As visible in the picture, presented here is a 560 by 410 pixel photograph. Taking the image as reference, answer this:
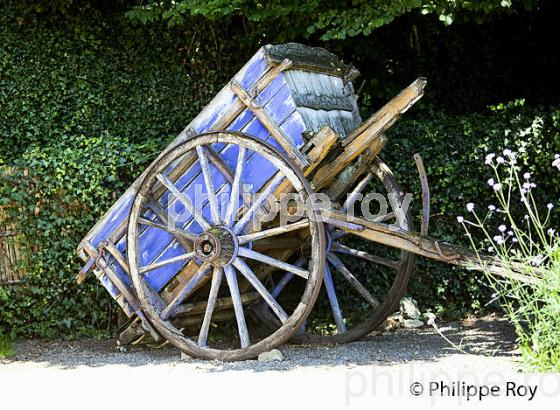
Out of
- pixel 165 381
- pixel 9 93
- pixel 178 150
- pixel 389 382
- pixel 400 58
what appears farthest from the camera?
pixel 400 58

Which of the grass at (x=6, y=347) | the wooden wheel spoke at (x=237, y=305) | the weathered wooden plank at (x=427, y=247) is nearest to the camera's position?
the weathered wooden plank at (x=427, y=247)

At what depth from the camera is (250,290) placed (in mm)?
6488

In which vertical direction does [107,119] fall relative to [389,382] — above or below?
above

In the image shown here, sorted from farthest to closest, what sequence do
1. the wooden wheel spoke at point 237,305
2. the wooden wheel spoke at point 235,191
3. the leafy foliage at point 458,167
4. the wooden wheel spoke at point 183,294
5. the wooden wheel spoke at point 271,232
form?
the leafy foliage at point 458,167 < the wooden wheel spoke at point 183,294 < the wooden wheel spoke at point 237,305 < the wooden wheel spoke at point 235,191 < the wooden wheel spoke at point 271,232

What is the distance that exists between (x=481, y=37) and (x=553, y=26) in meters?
0.87

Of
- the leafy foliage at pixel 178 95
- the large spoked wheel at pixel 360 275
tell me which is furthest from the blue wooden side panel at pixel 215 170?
the large spoked wheel at pixel 360 275

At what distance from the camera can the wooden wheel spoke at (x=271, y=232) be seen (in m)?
5.49

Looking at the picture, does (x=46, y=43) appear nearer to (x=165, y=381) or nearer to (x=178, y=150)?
(x=178, y=150)

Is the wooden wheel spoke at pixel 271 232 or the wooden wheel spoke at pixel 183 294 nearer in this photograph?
the wooden wheel spoke at pixel 271 232

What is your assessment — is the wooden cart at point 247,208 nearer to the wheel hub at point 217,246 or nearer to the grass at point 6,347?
the wheel hub at point 217,246

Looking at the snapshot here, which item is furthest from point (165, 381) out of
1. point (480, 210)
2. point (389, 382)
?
point (480, 210)

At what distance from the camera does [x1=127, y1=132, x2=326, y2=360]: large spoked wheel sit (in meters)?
5.52

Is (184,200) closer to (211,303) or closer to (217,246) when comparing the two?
(217,246)

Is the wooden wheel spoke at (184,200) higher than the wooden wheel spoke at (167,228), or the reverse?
the wooden wheel spoke at (184,200)
